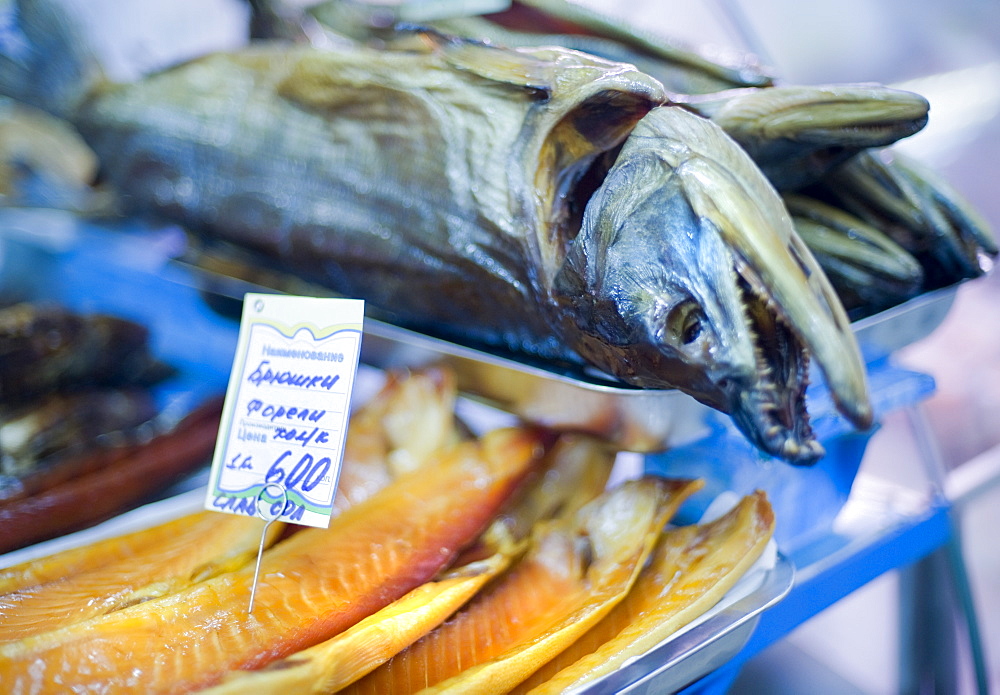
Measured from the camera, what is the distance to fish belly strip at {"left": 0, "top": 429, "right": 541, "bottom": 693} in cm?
69

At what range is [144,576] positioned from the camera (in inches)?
34.4

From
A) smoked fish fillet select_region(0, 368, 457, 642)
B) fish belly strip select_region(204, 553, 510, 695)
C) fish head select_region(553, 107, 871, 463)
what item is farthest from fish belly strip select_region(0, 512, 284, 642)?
fish head select_region(553, 107, 871, 463)

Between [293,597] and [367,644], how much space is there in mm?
145

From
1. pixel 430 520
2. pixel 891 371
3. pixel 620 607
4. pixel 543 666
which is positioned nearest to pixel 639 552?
pixel 620 607

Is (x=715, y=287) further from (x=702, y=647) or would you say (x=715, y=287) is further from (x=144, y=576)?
(x=144, y=576)

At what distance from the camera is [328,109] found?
1.31m

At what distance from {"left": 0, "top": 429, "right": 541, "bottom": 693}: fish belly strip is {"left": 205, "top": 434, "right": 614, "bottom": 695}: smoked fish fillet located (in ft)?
0.16

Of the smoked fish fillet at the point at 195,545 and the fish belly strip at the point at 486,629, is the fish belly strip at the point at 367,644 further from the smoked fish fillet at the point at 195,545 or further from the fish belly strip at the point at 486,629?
the smoked fish fillet at the point at 195,545

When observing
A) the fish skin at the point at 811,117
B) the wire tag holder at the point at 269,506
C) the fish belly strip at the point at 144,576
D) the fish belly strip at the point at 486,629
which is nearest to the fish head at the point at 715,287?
the fish skin at the point at 811,117

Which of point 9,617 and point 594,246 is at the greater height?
point 594,246

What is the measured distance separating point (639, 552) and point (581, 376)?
27cm

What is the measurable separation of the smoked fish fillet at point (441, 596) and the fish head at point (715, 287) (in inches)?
13.0

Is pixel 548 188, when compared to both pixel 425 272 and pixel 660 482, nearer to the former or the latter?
pixel 425 272

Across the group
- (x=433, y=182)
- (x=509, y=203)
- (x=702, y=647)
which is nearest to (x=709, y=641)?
(x=702, y=647)
